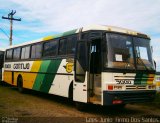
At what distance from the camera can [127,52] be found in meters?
11.2

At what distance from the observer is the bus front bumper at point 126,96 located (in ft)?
34.3

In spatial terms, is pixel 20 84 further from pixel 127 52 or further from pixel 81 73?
pixel 127 52

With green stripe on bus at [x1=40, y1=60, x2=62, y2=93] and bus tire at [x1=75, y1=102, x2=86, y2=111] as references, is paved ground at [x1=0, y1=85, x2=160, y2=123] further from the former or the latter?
green stripe on bus at [x1=40, y1=60, x2=62, y2=93]

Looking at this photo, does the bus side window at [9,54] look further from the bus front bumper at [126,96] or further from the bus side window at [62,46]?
the bus front bumper at [126,96]

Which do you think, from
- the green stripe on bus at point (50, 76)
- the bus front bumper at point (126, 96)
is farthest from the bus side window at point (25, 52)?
the bus front bumper at point (126, 96)

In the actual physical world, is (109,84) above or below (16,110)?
above

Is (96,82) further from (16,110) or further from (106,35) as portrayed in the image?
(16,110)

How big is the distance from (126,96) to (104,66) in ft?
4.44

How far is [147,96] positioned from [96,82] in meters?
2.02

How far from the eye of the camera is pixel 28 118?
1015cm

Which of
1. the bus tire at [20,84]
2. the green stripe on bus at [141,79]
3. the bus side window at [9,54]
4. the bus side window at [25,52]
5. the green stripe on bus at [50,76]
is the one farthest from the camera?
the bus side window at [9,54]

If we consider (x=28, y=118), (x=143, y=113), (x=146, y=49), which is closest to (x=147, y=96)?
(x=143, y=113)

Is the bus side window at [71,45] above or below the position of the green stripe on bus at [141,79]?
above

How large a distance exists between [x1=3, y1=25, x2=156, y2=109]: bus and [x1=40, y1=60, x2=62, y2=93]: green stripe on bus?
0.05m
